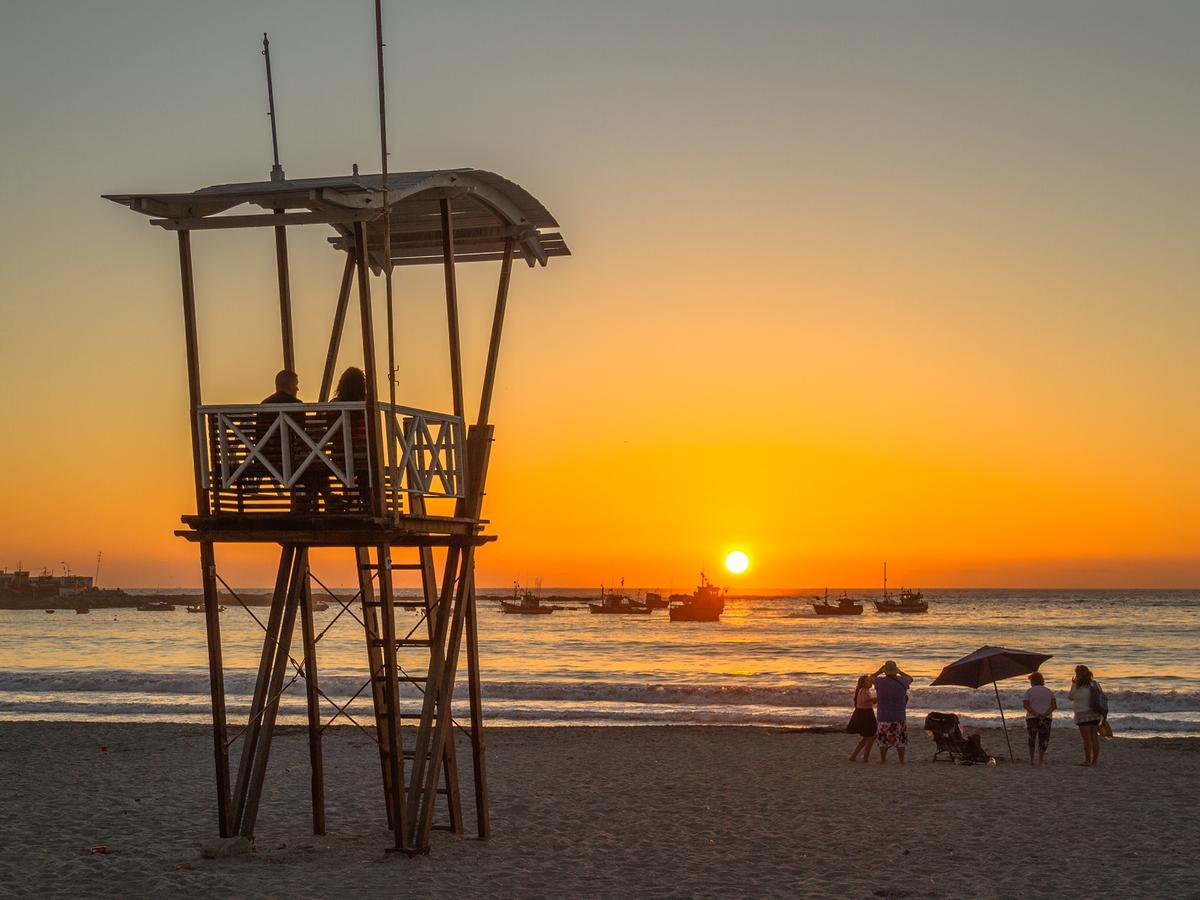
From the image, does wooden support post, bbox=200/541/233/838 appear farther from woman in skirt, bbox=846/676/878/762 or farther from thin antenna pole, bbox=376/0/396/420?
woman in skirt, bbox=846/676/878/762

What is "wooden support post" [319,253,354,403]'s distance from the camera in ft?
41.9

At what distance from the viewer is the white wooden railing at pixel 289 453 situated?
10359mm

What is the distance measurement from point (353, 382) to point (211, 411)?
1.25 metres

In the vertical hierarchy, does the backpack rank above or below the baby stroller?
above

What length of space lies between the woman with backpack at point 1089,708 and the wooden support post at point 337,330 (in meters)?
12.8

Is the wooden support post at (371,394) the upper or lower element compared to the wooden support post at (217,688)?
upper

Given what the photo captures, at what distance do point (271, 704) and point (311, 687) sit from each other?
523 mm

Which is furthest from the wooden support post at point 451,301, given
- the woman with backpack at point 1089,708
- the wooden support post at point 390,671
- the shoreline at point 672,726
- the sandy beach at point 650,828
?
the shoreline at point 672,726

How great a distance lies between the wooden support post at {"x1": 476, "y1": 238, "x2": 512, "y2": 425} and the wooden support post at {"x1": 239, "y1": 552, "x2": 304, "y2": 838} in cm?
241

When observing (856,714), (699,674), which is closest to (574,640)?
(699,674)

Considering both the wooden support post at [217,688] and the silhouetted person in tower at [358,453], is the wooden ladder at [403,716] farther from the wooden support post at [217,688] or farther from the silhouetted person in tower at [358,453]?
the wooden support post at [217,688]

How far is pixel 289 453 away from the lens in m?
10.4

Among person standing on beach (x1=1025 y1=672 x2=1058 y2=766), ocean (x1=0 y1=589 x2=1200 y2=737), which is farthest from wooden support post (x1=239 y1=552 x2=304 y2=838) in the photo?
person standing on beach (x1=1025 y1=672 x2=1058 y2=766)

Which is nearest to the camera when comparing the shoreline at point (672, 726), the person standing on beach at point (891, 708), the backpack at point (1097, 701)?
the backpack at point (1097, 701)
